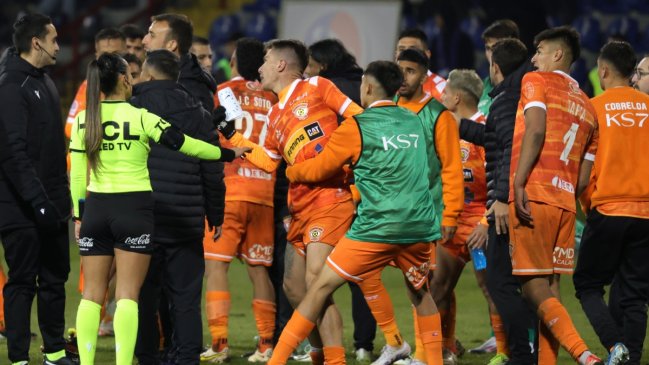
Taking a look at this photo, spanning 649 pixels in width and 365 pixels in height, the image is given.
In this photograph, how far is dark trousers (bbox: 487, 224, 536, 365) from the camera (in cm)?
758

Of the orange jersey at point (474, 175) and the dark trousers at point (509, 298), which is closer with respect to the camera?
the dark trousers at point (509, 298)

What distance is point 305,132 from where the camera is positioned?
7457 mm

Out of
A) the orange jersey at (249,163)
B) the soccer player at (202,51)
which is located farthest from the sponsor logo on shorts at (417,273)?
the soccer player at (202,51)

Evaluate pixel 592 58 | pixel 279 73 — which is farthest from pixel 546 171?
pixel 592 58

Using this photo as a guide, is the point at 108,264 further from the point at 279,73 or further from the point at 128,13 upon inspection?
the point at 128,13

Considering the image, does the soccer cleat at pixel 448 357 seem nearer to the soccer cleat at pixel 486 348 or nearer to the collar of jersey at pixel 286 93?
the soccer cleat at pixel 486 348

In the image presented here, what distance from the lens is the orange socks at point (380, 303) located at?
7719 millimetres

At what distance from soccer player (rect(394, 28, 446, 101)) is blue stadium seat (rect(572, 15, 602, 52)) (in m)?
8.45

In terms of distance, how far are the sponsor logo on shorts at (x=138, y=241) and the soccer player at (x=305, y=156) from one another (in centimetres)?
83

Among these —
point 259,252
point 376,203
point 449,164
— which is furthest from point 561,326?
point 259,252

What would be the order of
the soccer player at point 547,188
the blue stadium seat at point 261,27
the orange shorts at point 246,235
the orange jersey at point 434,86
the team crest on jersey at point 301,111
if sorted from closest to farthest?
1. the soccer player at point 547,188
2. the team crest on jersey at point 301,111
3. the orange shorts at point 246,235
4. the orange jersey at point 434,86
5. the blue stadium seat at point 261,27

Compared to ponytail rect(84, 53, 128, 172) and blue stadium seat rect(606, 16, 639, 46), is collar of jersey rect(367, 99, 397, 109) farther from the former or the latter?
blue stadium seat rect(606, 16, 639, 46)

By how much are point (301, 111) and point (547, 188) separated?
4.85 ft

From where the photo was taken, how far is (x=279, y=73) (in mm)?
7664
